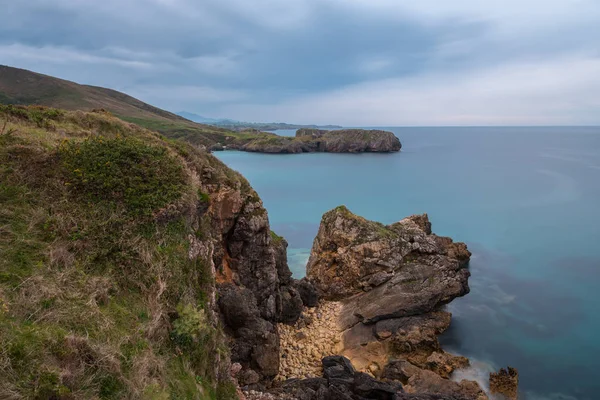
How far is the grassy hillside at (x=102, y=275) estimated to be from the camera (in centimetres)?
663

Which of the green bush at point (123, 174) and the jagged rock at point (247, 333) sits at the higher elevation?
the green bush at point (123, 174)

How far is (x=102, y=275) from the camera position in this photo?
9.18 m

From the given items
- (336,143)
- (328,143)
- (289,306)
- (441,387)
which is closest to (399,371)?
(441,387)

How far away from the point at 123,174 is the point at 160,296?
4.77 metres

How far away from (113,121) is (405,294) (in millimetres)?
20896

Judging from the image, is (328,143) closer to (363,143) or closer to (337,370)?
(363,143)

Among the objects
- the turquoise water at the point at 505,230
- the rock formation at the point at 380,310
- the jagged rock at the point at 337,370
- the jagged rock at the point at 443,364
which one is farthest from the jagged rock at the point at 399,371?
the turquoise water at the point at 505,230

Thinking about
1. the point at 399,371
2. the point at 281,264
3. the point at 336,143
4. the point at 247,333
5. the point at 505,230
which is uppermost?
the point at 336,143

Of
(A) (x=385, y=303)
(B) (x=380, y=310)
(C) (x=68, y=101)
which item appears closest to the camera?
(B) (x=380, y=310)

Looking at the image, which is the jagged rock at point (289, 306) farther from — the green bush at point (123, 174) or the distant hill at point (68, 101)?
the distant hill at point (68, 101)

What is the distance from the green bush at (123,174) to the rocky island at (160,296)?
0.05 meters

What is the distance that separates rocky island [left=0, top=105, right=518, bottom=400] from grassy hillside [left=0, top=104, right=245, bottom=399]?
0.12 feet

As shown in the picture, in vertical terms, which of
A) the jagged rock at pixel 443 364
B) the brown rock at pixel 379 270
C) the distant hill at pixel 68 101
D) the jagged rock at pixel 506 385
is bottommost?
the jagged rock at pixel 506 385

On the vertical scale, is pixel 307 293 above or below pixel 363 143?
below
